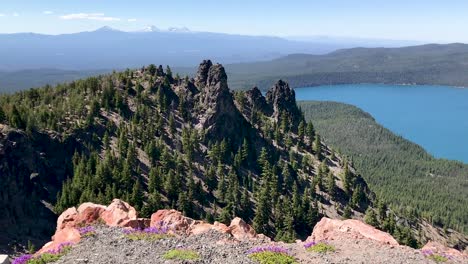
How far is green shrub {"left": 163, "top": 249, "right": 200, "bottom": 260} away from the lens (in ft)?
98.7

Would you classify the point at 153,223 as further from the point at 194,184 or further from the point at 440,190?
the point at 440,190

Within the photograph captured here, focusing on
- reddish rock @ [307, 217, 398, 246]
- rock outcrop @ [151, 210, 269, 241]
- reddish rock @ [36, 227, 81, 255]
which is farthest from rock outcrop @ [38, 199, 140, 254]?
reddish rock @ [307, 217, 398, 246]

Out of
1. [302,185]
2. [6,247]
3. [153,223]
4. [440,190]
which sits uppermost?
[153,223]

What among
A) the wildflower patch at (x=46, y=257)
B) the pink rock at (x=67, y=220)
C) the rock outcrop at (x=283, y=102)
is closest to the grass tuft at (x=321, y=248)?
the wildflower patch at (x=46, y=257)

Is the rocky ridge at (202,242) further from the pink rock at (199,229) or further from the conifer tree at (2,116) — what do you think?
the conifer tree at (2,116)

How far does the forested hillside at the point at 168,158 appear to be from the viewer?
73312 mm

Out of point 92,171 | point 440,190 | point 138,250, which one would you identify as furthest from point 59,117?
point 440,190

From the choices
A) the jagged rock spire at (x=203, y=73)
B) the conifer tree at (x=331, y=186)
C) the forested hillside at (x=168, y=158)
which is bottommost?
the conifer tree at (x=331, y=186)

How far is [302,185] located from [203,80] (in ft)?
149

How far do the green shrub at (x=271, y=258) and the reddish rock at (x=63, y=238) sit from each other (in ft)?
49.9

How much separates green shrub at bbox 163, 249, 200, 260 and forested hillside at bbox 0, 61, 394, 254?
3830 centimetres

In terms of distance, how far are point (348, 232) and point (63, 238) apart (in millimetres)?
25055

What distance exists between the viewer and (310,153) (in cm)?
12888

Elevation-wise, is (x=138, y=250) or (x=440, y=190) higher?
(x=138, y=250)
